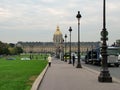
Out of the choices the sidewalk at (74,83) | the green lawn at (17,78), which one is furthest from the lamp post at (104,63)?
the green lawn at (17,78)

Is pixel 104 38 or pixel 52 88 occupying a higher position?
pixel 104 38

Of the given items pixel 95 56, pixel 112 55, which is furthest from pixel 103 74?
pixel 95 56

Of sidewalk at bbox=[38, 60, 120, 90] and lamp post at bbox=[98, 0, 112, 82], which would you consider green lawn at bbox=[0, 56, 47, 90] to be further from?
lamp post at bbox=[98, 0, 112, 82]

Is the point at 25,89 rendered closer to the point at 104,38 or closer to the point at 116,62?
the point at 104,38

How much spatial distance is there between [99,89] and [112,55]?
125 ft

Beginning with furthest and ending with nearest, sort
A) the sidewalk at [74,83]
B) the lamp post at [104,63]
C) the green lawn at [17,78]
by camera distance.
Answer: the lamp post at [104,63], the green lawn at [17,78], the sidewalk at [74,83]

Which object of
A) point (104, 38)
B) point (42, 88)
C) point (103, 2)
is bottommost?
point (42, 88)

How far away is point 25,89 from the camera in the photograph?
18.9m

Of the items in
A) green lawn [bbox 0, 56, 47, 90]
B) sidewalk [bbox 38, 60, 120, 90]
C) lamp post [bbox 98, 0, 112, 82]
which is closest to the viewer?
sidewalk [bbox 38, 60, 120, 90]

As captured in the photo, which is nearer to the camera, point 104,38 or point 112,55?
point 104,38

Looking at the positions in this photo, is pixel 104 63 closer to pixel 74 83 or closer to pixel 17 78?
pixel 74 83

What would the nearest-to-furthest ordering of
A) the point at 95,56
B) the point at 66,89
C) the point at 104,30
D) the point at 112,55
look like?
the point at 66,89 → the point at 104,30 → the point at 112,55 → the point at 95,56

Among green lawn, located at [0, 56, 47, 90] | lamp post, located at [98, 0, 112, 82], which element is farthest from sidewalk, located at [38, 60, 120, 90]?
green lawn, located at [0, 56, 47, 90]

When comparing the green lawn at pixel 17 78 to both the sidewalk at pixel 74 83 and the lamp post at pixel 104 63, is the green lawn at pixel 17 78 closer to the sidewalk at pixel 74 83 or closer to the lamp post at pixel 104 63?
the sidewalk at pixel 74 83
